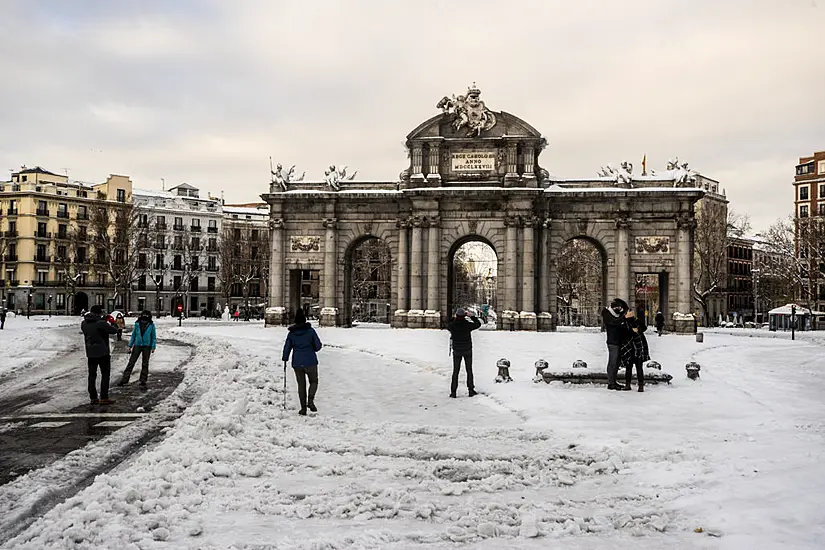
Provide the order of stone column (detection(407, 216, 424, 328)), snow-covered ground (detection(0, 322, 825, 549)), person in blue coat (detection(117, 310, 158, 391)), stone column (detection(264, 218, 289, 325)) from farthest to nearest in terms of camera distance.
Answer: stone column (detection(264, 218, 289, 325))
stone column (detection(407, 216, 424, 328))
person in blue coat (detection(117, 310, 158, 391))
snow-covered ground (detection(0, 322, 825, 549))

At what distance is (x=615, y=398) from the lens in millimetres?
15188

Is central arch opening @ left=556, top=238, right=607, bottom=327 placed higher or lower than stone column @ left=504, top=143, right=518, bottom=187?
lower

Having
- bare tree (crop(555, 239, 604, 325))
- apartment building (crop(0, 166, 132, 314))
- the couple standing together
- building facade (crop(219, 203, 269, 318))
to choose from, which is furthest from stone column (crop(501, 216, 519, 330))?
apartment building (crop(0, 166, 132, 314))

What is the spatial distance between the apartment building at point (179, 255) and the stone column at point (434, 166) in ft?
174

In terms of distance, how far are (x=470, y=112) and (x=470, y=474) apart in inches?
1418

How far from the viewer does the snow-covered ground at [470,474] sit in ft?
22.7

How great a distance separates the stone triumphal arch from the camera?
42.8 m

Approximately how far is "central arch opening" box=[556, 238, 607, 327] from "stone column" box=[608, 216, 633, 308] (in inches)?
1014

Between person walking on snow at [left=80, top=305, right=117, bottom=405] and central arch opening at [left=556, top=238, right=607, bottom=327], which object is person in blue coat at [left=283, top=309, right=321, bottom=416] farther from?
central arch opening at [left=556, top=238, right=607, bottom=327]

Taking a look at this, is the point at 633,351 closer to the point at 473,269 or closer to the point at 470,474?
the point at 470,474

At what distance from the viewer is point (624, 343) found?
16.5m

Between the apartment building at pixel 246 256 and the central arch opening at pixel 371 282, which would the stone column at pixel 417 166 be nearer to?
the central arch opening at pixel 371 282

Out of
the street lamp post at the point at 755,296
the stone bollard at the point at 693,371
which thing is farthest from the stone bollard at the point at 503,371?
the street lamp post at the point at 755,296

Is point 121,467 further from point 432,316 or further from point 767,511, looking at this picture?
point 432,316
